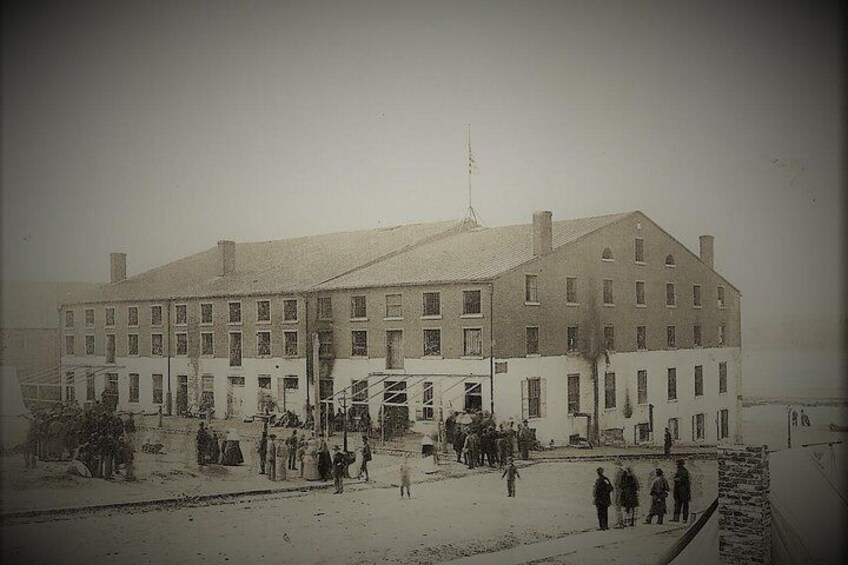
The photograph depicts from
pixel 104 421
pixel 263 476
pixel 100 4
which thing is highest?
pixel 100 4

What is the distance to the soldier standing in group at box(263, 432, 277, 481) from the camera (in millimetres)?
7117

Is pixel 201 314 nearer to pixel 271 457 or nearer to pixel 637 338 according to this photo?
pixel 271 457

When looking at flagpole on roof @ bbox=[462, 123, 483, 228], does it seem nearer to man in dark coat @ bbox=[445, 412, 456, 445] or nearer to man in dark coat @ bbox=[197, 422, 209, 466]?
man in dark coat @ bbox=[445, 412, 456, 445]

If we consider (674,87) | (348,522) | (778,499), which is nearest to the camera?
(348,522)

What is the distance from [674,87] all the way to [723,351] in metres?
2.61

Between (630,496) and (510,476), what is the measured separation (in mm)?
1164

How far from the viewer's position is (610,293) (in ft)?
25.9

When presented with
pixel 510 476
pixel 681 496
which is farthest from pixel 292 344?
pixel 681 496

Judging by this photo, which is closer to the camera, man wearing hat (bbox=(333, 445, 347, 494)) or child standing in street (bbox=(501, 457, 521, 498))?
man wearing hat (bbox=(333, 445, 347, 494))

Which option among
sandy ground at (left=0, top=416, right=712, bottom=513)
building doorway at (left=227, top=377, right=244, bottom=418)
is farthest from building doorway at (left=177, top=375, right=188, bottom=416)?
building doorway at (left=227, top=377, right=244, bottom=418)

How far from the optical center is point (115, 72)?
738 cm

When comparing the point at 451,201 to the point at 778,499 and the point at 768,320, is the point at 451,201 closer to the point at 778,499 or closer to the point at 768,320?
the point at 768,320

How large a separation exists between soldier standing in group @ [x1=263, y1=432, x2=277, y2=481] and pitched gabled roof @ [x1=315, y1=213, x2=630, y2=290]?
136 cm

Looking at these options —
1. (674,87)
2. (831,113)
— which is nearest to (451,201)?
(674,87)
